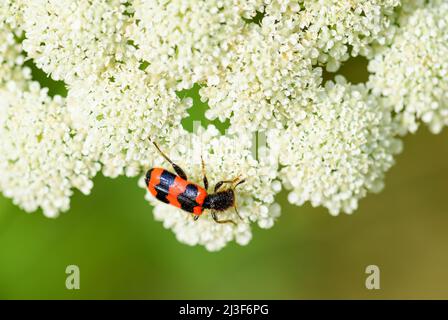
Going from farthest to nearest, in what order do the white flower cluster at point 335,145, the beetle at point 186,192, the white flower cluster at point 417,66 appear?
the white flower cluster at point 417,66
the white flower cluster at point 335,145
the beetle at point 186,192

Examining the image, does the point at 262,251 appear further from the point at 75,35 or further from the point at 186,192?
the point at 75,35

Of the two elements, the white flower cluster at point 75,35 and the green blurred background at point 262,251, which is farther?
the green blurred background at point 262,251

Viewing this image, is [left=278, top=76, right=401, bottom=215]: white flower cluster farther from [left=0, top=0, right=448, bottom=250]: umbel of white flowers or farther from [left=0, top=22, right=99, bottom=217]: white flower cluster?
[left=0, top=22, right=99, bottom=217]: white flower cluster

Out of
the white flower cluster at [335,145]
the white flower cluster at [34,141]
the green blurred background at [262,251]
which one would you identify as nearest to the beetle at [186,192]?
the white flower cluster at [335,145]

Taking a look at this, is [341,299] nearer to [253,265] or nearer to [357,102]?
[253,265]

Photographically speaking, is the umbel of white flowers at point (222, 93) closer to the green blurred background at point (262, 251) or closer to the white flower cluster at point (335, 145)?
the white flower cluster at point (335, 145)

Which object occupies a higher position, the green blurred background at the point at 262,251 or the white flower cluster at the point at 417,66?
the white flower cluster at the point at 417,66

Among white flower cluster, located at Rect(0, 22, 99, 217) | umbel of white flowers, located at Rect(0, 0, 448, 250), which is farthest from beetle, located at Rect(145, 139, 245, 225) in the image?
white flower cluster, located at Rect(0, 22, 99, 217)
